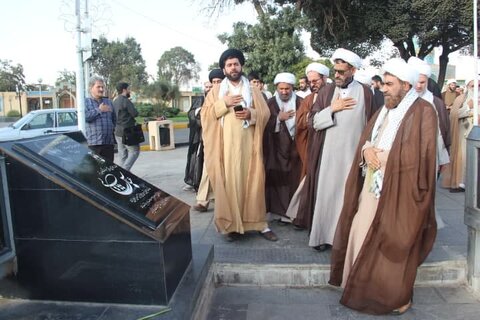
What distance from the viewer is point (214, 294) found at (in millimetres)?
3562

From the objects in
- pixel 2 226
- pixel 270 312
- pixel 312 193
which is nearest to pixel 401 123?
pixel 312 193

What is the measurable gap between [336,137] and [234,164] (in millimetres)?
916

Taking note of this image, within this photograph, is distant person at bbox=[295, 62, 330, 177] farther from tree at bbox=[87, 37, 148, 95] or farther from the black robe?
tree at bbox=[87, 37, 148, 95]

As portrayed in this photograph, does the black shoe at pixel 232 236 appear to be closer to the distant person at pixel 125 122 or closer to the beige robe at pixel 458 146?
the distant person at pixel 125 122

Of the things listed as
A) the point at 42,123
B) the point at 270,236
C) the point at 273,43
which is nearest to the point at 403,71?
the point at 270,236

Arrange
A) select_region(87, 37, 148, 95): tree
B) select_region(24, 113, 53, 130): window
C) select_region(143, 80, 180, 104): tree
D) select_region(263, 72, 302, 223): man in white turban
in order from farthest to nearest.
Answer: select_region(87, 37, 148, 95): tree → select_region(143, 80, 180, 104): tree → select_region(24, 113, 53, 130): window → select_region(263, 72, 302, 223): man in white turban

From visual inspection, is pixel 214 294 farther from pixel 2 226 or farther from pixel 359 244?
pixel 2 226

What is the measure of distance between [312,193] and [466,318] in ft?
5.08

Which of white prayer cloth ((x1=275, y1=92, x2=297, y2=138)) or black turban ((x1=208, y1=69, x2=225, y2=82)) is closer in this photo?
white prayer cloth ((x1=275, y1=92, x2=297, y2=138))

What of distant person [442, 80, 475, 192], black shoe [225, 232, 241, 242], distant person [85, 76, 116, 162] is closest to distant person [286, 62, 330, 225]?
black shoe [225, 232, 241, 242]

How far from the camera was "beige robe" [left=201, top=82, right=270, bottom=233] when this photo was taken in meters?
3.99

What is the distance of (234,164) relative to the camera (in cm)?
399

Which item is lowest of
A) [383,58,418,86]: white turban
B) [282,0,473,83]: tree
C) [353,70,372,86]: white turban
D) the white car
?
the white car

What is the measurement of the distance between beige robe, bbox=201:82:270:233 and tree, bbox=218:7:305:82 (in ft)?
40.6
